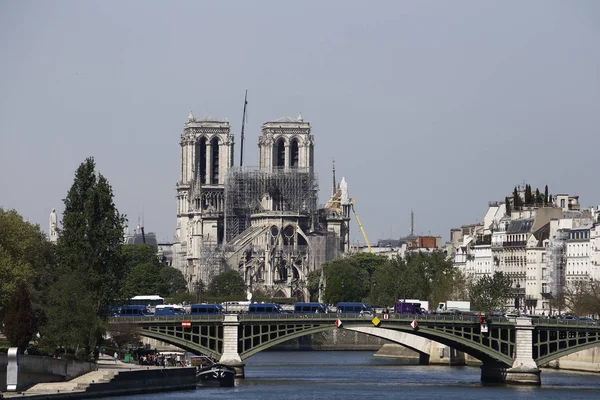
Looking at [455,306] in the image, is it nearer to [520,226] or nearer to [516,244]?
[516,244]

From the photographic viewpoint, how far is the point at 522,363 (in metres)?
107

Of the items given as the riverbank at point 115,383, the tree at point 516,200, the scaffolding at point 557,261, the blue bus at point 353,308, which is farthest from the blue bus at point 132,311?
the tree at point 516,200

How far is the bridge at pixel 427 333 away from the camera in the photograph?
10700cm

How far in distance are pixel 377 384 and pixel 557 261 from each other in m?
49.7

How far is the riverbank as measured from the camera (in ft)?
276

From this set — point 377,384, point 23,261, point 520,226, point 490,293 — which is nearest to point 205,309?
point 23,261

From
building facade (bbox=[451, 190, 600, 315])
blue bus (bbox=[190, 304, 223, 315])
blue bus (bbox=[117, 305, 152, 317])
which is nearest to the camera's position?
blue bus (bbox=[117, 305, 152, 317])

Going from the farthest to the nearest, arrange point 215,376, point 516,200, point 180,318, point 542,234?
point 516,200
point 542,234
point 180,318
point 215,376

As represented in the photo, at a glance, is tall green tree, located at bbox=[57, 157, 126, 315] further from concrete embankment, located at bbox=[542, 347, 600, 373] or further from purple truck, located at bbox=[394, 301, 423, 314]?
concrete embankment, located at bbox=[542, 347, 600, 373]

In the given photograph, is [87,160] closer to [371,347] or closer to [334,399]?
[334,399]

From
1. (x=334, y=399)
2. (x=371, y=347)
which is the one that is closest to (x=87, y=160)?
(x=334, y=399)

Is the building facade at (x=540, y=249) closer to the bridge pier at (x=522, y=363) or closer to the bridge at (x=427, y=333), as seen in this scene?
the bridge at (x=427, y=333)

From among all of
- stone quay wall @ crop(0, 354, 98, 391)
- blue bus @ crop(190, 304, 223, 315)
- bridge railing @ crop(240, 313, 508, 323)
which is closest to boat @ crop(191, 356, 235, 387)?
bridge railing @ crop(240, 313, 508, 323)

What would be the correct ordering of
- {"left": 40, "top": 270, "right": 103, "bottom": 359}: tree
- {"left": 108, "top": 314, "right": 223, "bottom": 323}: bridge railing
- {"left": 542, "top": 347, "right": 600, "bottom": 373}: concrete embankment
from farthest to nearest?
1. {"left": 542, "top": 347, "right": 600, "bottom": 373}: concrete embankment
2. {"left": 108, "top": 314, "right": 223, "bottom": 323}: bridge railing
3. {"left": 40, "top": 270, "right": 103, "bottom": 359}: tree
